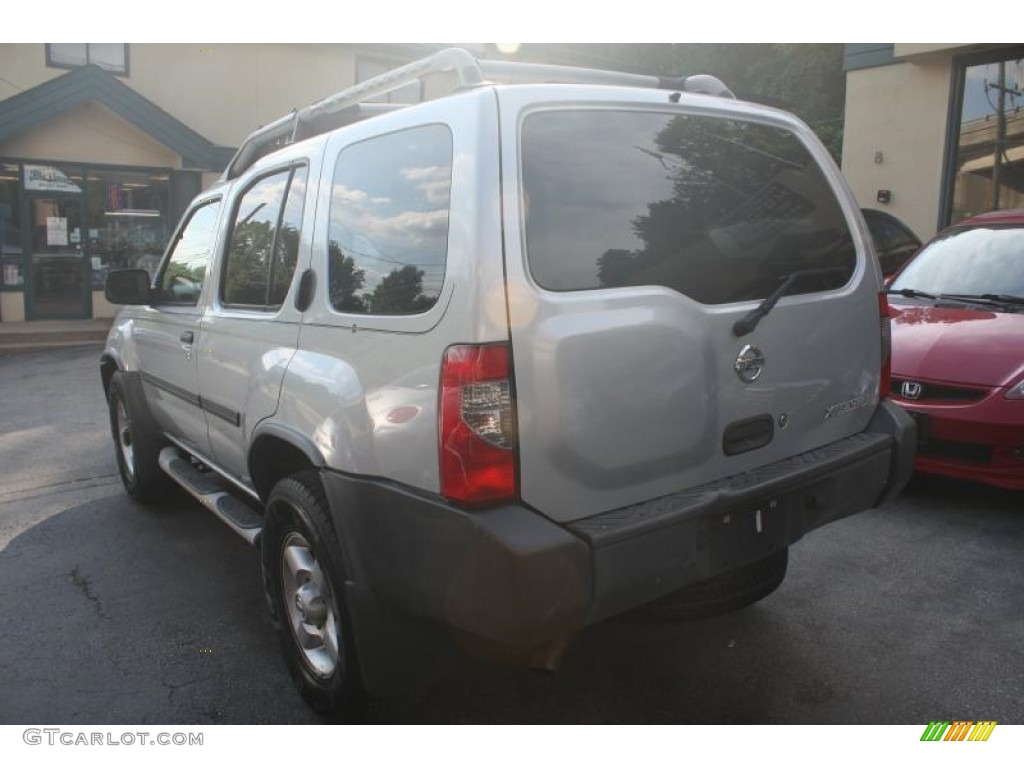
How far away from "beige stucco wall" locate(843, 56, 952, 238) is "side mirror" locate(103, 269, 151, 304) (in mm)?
10607

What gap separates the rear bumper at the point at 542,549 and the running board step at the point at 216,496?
40.2 inches

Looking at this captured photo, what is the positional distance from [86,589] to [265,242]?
74.4 inches

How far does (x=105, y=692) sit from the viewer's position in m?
3.02

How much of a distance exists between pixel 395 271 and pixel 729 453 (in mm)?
1164

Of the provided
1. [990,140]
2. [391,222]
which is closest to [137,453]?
[391,222]

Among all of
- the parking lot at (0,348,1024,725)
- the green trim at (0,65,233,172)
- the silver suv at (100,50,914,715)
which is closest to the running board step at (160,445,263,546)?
the silver suv at (100,50,914,715)

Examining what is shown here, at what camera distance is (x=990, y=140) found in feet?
36.9

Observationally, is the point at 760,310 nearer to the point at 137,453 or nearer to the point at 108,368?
the point at 137,453

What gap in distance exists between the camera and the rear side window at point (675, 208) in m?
2.36

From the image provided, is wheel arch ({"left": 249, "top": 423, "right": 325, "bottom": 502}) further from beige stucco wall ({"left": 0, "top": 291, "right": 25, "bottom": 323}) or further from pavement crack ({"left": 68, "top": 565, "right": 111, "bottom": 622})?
beige stucco wall ({"left": 0, "top": 291, "right": 25, "bottom": 323})

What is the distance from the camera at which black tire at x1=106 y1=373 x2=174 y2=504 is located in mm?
4797
